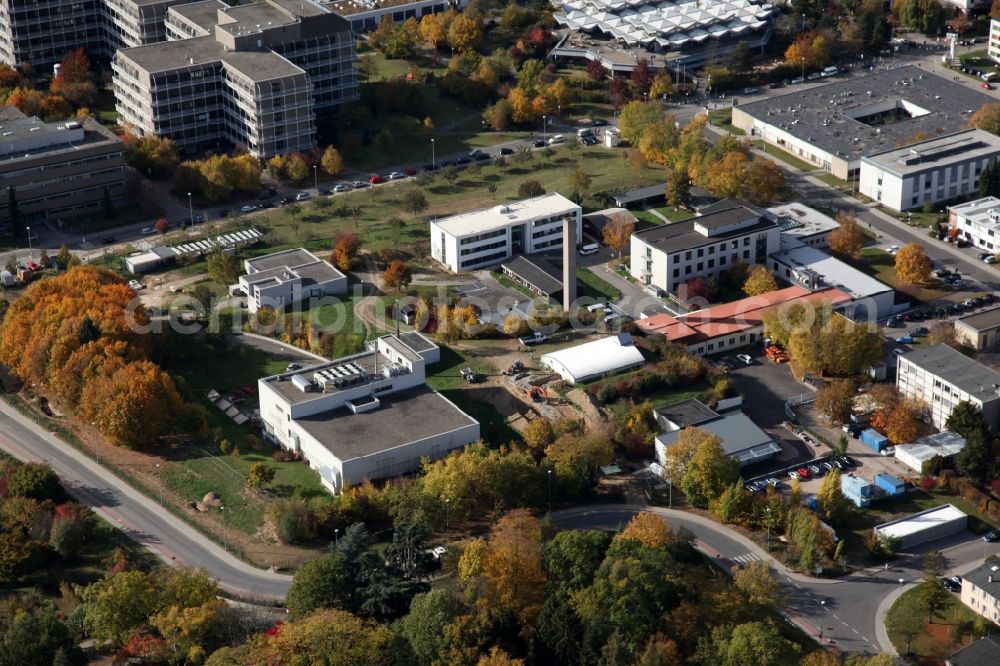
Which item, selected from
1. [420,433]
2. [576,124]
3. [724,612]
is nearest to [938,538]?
[724,612]

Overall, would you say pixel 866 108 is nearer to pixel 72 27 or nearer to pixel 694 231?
pixel 694 231

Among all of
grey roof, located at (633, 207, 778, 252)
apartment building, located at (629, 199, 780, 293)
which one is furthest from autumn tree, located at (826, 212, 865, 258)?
grey roof, located at (633, 207, 778, 252)

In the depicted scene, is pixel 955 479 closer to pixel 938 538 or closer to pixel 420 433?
pixel 938 538

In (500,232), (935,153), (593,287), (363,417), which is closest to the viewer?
(363,417)

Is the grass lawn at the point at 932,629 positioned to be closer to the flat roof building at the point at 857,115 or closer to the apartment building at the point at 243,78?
the flat roof building at the point at 857,115

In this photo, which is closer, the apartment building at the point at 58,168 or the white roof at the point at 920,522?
the white roof at the point at 920,522

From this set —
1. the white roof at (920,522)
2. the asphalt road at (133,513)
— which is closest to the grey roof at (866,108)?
the white roof at (920,522)

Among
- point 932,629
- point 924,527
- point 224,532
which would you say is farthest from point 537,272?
point 932,629
